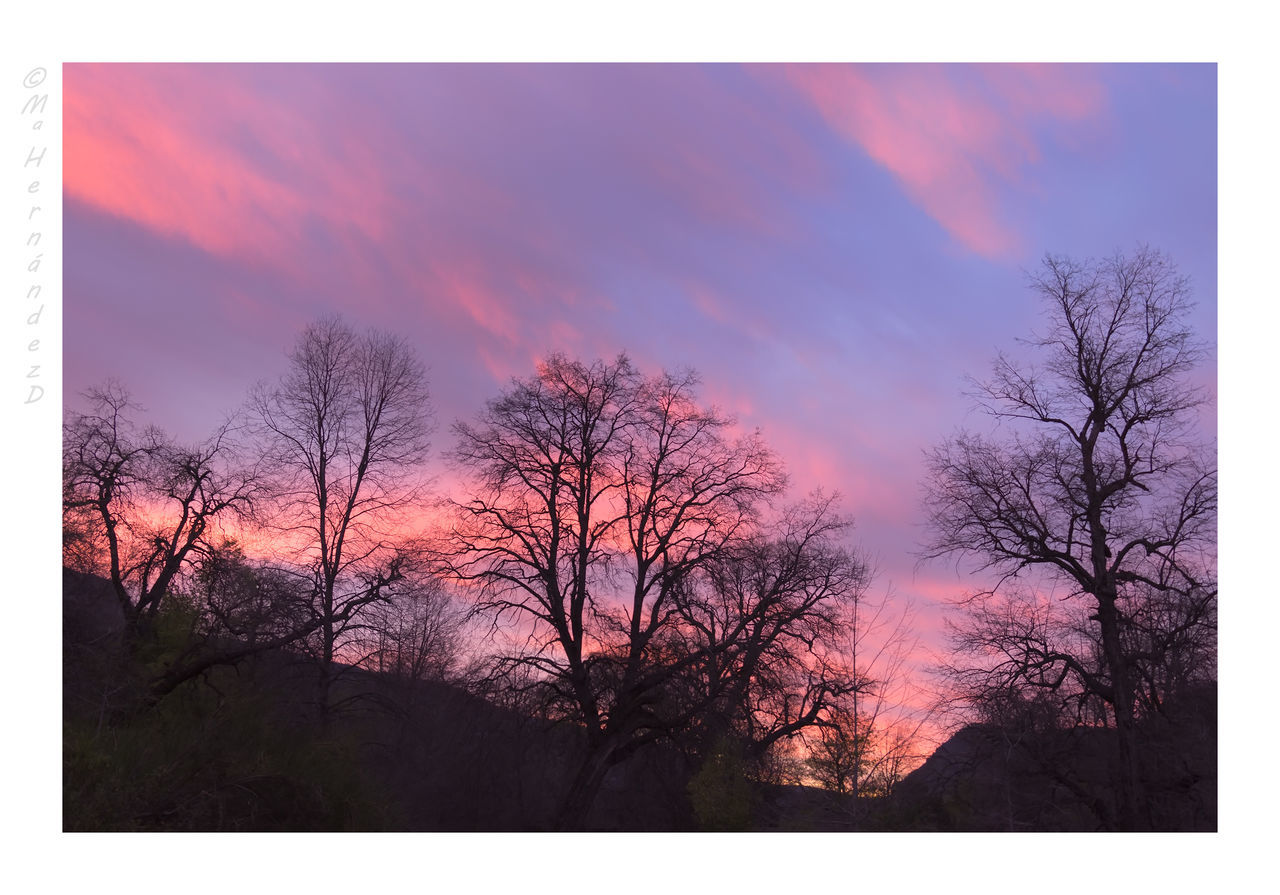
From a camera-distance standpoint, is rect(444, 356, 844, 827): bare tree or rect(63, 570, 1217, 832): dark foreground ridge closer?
rect(63, 570, 1217, 832): dark foreground ridge

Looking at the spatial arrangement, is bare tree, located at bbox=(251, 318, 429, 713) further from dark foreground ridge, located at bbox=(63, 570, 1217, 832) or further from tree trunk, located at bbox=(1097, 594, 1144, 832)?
tree trunk, located at bbox=(1097, 594, 1144, 832)

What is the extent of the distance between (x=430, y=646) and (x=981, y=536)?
14688 millimetres

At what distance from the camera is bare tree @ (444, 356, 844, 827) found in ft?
65.4

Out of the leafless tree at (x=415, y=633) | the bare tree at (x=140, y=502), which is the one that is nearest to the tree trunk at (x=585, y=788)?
the leafless tree at (x=415, y=633)

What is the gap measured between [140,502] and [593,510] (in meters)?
9.31

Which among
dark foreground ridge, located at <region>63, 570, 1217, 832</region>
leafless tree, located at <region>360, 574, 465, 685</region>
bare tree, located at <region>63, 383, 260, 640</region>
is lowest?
dark foreground ridge, located at <region>63, 570, 1217, 832</region>

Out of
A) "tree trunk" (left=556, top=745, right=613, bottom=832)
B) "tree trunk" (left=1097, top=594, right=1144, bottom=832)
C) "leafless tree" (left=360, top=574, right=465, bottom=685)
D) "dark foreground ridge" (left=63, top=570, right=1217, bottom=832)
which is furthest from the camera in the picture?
"leafless tree" (left=360, top=574, right=465, bottom=685)

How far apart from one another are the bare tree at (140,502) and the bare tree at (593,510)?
512cm

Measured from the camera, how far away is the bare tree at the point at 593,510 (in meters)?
19.9

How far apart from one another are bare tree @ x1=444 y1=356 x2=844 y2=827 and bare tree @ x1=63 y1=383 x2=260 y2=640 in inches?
202

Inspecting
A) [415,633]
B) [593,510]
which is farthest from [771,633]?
[415,633]

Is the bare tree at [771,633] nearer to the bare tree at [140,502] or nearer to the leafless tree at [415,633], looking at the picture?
the leafless tree at [415,633]

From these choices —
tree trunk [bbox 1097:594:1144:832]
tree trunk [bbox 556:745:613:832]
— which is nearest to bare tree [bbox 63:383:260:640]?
tree trunk [bbox 556:745:613:832]

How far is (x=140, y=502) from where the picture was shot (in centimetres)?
1767
